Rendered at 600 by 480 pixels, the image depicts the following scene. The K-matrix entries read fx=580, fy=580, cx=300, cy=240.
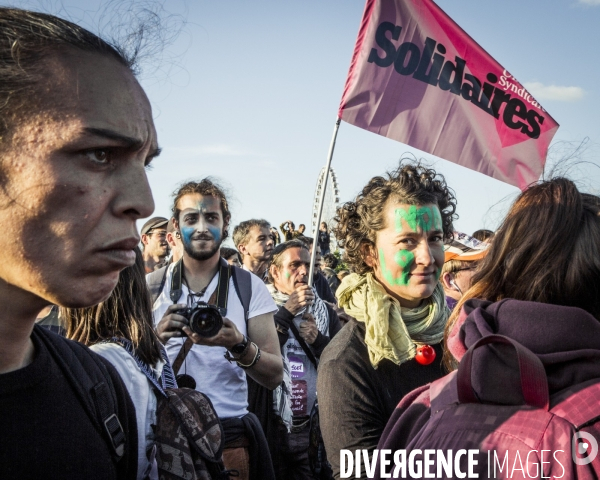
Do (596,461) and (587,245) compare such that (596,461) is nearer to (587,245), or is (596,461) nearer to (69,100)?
(587,245)

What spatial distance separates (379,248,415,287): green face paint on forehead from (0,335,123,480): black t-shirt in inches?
74.7

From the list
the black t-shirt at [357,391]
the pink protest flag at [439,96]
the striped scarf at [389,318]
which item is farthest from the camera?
the pink protest flag at [439,96]

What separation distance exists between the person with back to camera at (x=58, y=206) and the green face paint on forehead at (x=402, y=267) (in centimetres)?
188

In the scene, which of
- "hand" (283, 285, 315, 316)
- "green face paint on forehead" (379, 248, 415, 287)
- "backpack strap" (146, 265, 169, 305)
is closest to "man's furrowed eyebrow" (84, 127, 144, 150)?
"green face paint on forehead" (379, 248, 415, 287)

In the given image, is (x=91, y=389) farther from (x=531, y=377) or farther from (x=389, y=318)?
(x=389, y=318)

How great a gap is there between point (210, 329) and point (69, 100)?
7.23 feet

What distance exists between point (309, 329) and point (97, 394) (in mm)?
3653

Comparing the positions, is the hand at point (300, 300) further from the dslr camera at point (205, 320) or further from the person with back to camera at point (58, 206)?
the person with back to camera at point (58, 206)

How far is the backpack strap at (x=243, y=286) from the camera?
381cm

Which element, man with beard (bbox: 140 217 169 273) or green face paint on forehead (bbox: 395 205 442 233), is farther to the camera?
man with beard (bbox: 140 217 169 273)

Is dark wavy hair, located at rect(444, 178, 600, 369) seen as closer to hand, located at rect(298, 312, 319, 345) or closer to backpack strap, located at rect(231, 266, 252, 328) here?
backpack strap, located at rect(231, 266, 252, 328)

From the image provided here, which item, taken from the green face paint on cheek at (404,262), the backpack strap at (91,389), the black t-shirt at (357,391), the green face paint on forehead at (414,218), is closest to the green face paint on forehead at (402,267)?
the green face paint on cheek at (404,262)

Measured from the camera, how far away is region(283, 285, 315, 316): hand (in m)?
5.01

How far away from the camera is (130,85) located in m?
1.32
